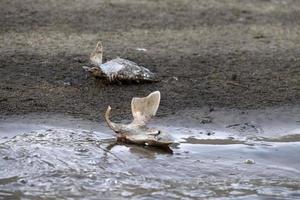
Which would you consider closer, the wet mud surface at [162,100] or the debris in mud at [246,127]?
the wet mud surface at [162,100]

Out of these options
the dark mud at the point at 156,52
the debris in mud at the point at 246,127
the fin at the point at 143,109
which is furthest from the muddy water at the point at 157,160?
the dark mud at the point at 156,52

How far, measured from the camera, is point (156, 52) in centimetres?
803

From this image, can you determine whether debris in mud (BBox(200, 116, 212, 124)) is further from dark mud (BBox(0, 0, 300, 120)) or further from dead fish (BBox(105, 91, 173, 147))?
dead fish (BBox(105, 91, 173, 147))

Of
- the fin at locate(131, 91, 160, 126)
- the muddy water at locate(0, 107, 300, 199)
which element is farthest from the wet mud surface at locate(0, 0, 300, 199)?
the fin at locate(131, 91, 160, 126)

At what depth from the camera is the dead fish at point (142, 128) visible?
18.4ft

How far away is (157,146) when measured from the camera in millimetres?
5648

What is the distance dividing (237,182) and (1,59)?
10.5ft

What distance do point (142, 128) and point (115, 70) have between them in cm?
122

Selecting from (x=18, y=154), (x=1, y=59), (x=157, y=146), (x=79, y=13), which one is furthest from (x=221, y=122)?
(x=79, y=13)

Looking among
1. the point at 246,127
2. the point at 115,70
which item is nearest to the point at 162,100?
the point at 115,70

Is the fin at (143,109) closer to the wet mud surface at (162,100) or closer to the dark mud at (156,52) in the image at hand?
the wet mud surface at (162,100)

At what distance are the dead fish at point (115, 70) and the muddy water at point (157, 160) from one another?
26.4 inches

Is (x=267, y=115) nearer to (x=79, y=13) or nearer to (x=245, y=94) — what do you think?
(x=245, y=94)

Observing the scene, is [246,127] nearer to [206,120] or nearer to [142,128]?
[206,120]
